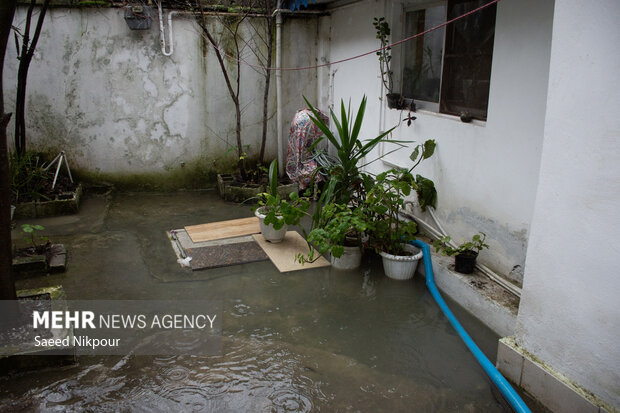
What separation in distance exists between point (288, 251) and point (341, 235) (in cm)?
90

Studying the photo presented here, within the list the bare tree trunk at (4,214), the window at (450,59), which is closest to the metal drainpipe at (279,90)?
the window at (450,59)

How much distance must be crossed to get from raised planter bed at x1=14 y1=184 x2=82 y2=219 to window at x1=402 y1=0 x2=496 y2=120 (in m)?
4.13

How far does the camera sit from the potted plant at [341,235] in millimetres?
4051

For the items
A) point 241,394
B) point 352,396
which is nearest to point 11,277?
point 241,394

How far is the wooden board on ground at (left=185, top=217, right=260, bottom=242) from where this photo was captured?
5133 mm

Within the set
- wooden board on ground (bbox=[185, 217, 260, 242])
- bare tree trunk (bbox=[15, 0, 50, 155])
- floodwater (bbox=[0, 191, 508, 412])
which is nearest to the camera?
floodwater (bbox=[0, 191, 508, 412])

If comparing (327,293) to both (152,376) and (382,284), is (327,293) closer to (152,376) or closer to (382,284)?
(382,284)

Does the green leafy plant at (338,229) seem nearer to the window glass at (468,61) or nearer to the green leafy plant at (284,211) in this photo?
the green leafy plant at (284,211)

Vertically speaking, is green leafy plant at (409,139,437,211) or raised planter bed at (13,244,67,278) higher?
green leafy plant at (409,139,437,211)

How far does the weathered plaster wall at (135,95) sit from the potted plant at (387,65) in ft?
6.77

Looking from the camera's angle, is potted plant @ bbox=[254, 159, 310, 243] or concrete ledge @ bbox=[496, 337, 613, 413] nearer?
concrete ledge @ bbox=[496, 337, 613, 413]

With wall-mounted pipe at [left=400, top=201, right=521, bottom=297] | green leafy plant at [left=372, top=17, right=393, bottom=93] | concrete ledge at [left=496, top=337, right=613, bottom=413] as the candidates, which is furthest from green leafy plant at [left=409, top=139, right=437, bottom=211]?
concrete ledge at [left=496, top=337, right=613, bottom=413]

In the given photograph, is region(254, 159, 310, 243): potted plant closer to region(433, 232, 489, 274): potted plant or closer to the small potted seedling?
region(433, 232, 489, 274): potted plant

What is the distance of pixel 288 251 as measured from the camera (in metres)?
4.82
